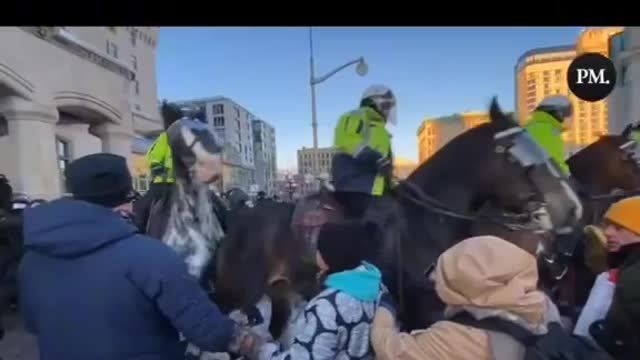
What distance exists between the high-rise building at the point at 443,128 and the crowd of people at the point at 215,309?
101cm

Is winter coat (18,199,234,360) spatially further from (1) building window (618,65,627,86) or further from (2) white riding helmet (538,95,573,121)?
(1) building window (618,65,627,86)

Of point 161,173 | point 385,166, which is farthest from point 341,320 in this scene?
point 161,173

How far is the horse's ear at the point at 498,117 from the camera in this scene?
2523mm

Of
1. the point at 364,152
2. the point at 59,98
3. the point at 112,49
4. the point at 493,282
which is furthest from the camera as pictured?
the point at 112,49

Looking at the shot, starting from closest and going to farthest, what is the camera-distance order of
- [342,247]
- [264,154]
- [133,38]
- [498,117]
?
1. [342,247]
2. [498,117]
3. [133,38]
4. [264,154]

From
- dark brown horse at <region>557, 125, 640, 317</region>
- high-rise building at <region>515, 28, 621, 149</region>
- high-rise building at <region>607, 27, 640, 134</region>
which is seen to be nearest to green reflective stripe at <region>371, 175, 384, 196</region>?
dark brown horse at <region>557, 125, 640, 317</region>

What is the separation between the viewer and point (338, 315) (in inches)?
71.8

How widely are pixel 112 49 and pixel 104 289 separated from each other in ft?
32.0

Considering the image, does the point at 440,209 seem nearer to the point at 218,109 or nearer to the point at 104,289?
the point at 104,289

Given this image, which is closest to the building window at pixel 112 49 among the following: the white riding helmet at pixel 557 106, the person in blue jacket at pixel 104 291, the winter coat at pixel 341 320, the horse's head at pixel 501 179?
the white riding helmet at pixel 557 106

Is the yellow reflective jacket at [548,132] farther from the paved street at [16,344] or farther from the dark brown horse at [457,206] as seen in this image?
the paved street at [16,344]
